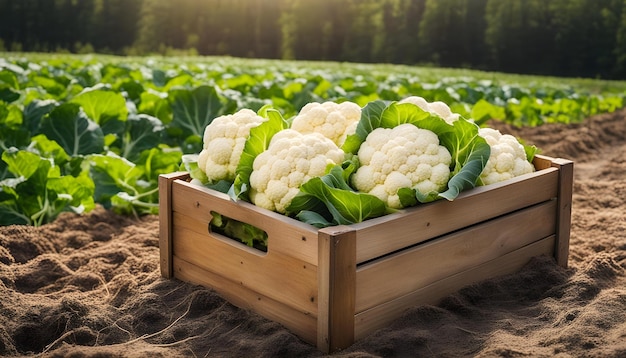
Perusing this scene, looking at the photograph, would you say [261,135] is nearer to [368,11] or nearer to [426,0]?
[426,0]

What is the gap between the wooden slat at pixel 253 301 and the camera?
8.46ft

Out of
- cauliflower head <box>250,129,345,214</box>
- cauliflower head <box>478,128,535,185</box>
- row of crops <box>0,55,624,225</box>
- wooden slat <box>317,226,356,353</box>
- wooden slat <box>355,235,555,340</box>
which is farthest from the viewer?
row of crops <box>0,55,624,225</box>

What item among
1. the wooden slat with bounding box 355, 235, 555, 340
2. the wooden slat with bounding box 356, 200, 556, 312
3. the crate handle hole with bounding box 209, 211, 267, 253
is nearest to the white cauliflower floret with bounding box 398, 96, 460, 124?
the wooden slat with bounding box 356, 200, 556, 312

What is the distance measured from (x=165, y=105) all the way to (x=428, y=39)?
2458 cm

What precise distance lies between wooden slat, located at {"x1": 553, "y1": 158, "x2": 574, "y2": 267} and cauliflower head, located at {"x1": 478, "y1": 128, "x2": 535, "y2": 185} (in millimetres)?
143

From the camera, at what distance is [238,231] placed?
293 cm

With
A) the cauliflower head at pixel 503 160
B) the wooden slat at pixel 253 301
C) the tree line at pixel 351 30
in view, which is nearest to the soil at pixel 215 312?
the wooden slat at pixel 253 301

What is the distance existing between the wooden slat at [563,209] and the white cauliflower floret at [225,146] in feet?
4.80

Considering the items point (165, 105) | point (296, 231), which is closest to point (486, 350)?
point (296, 231)

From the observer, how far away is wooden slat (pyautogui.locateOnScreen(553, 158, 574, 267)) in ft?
11.3

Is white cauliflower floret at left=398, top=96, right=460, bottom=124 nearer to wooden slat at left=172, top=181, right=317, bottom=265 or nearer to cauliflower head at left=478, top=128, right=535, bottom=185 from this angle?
cauliflower head at left=478, top=128, right=535, bottom=185

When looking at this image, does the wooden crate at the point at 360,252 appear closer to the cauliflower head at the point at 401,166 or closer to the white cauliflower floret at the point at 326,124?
the cauliflower head at the point at 401,166

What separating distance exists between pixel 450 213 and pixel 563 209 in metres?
0.91

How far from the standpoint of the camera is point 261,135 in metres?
2.99
